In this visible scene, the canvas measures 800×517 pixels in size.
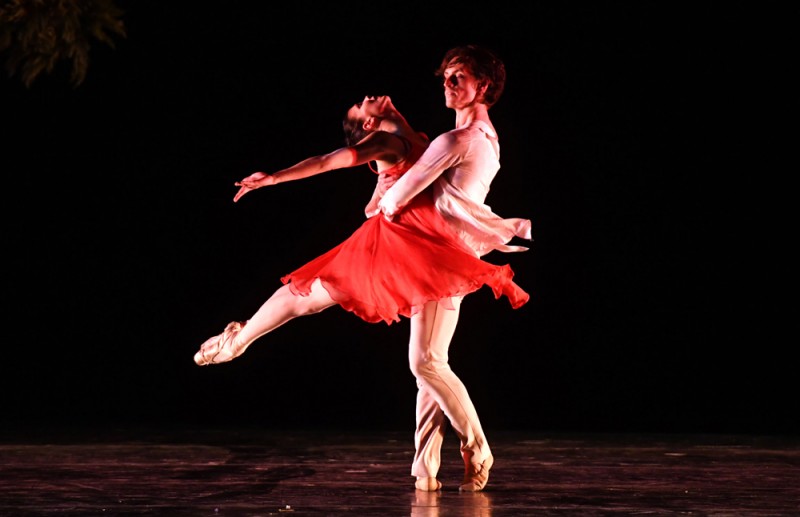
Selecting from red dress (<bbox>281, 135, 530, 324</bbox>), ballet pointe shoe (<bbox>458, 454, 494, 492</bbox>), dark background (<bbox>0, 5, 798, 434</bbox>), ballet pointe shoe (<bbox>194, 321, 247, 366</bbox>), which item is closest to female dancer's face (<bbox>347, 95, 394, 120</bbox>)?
red dress (<bbox>281, 135, 530, 324</bbox>)

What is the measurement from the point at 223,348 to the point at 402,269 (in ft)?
1.89

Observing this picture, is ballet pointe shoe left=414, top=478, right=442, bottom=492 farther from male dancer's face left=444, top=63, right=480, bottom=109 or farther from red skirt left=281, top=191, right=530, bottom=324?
male dancer's face left=444, top=63, right=480, bottom=109

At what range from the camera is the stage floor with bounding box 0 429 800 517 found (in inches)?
110

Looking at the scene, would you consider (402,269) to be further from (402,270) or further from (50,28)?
(50,28)

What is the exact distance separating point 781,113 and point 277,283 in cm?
235

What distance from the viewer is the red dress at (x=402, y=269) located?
2.99 m

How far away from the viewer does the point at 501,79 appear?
320 centimetres

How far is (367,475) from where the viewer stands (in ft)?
11.2

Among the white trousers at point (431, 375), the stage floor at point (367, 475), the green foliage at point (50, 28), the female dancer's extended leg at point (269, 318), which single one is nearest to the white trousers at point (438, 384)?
the white trousers at point (431, 375)

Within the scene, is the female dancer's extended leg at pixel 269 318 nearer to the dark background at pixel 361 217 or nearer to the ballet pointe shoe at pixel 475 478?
the ballet pointe shoe at pixel 475 478

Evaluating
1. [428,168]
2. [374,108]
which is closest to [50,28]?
[374,108]

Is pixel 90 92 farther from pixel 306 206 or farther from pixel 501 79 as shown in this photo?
pixel 501 79

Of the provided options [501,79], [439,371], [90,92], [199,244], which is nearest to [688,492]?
[439,371]

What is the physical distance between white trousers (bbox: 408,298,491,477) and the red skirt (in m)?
0.05
